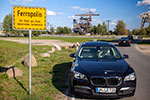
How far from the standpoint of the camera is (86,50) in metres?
5.93

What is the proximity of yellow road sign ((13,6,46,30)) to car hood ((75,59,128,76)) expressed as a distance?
1679mm

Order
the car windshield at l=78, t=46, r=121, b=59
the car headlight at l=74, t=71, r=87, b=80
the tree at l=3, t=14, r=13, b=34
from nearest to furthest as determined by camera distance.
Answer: the car headlight at l=74, t=71, r=87, b=80 → the car windshield at l=78, t=46, r=121, b=59 → the tree at l=3, t=14, r=13, b=34

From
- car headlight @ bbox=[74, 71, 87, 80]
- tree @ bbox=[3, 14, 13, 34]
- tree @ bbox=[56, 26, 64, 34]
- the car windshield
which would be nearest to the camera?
car headlight @ bbox=[74, 71, 87, 80]

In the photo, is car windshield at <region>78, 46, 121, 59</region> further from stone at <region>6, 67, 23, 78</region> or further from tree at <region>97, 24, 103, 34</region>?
tree at <region>97, 24, 103, 34</region>

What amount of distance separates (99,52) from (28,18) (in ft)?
8.86

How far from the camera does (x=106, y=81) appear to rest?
406cm

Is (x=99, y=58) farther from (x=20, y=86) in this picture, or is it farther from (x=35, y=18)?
(x=20, y=86)

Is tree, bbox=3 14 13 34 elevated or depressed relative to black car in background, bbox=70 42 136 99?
elevated

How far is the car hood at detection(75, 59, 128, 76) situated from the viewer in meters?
4.19

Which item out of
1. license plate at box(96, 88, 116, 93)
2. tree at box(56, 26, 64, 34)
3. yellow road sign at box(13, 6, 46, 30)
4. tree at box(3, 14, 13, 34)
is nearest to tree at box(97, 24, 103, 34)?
tree at box(56, 26, 64, 34)

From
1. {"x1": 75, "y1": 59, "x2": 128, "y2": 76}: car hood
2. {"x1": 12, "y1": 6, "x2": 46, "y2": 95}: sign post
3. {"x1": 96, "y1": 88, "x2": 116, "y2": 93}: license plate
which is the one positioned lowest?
{"x1": 96, "y1": 88, "x2": 116, "y2": 93}: license plate

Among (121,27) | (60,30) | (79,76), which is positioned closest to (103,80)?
(79,76)

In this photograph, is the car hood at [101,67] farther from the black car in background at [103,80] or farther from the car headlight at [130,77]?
the car headlight at [130,77]

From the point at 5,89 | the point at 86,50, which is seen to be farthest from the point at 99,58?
the point at 5,89
